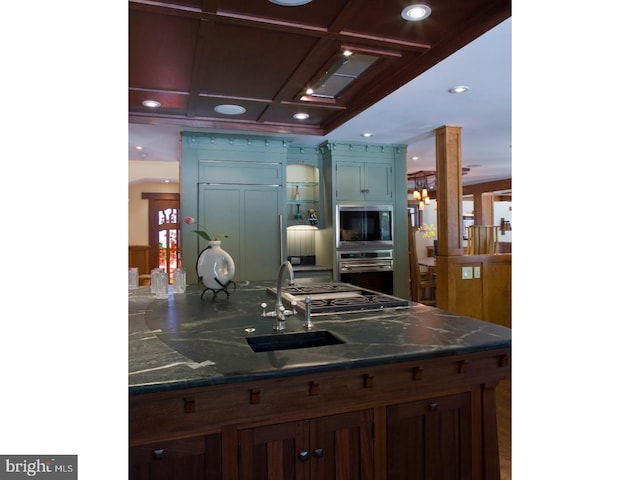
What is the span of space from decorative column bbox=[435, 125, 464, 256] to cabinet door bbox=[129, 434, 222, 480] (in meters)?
3.20

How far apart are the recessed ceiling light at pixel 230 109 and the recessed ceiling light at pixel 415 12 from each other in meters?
1.91

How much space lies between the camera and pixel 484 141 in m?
4.88

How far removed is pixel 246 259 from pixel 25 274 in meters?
4.19

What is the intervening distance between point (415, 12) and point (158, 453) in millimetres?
2197

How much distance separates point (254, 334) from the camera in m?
1.67

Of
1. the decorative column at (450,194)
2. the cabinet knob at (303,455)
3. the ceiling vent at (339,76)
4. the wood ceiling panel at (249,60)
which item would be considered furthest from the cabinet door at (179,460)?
the decorative column at (450,194)

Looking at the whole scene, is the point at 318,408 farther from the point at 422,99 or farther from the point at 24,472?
the point at 422,99

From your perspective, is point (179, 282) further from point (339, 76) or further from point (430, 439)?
point (430, 439)

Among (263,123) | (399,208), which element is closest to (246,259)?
(263,123)

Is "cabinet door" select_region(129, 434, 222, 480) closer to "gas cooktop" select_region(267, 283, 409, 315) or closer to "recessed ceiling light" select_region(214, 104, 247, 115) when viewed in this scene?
"gas cooktop" select_region(267, 283, 409, 315)

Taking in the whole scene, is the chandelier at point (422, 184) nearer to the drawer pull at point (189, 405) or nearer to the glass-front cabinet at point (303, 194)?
the glass-front cabinet at point (303, 194)

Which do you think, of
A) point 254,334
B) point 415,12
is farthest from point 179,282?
point 415,12

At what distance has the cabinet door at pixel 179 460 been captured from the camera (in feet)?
3.84

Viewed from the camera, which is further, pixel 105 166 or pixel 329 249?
pixel 329 249
